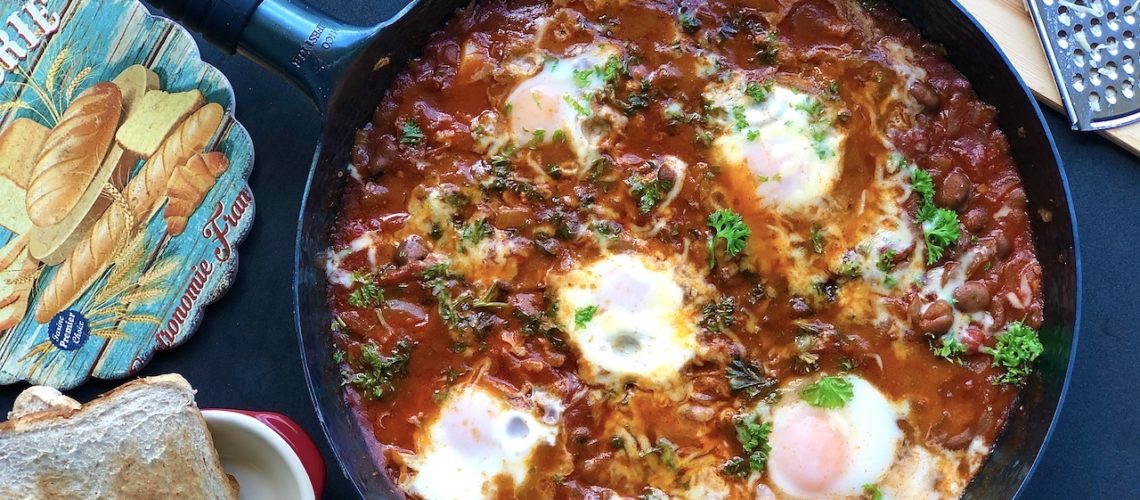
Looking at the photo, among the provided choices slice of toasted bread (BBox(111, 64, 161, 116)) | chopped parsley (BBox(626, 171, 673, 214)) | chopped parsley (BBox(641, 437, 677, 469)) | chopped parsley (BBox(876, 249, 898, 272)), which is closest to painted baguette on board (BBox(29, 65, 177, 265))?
slice of toasted bread (BBox(111, 64, 161, 116))

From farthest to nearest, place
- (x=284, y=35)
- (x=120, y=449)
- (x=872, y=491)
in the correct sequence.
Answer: (x=872, y=491) < (x=120, y=449) < (x=284, y=35)

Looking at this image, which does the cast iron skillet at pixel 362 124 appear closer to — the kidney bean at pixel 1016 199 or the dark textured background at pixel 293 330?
the kidney bean at pixel 1016 199

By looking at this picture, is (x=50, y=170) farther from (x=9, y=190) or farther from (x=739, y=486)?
(x=739, y=486)

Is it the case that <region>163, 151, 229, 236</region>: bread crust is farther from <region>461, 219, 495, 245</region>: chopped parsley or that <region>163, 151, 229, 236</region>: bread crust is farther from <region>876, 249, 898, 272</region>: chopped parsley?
<region>876, 249, 898, 272</region>: chopped parsley

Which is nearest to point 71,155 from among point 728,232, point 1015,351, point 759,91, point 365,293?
point 365,293

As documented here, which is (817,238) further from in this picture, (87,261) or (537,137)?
(87,261)

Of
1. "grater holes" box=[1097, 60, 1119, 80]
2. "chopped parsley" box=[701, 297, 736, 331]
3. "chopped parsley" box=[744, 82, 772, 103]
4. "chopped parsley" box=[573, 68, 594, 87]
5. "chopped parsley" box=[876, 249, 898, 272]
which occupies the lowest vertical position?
"chopped parsley" box=[701, 297, 736, 331]

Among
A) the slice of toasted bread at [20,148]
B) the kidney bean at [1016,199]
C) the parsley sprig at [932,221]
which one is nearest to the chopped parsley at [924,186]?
the parsley sprig at [932,221]
